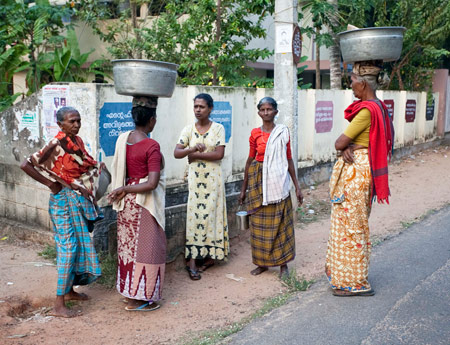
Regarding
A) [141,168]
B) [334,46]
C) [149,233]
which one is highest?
[334,46]

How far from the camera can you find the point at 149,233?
4203 mm

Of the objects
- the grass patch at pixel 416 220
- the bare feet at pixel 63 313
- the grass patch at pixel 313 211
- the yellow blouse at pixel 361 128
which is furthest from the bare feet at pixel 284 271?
the grass patch at pixel 416 220

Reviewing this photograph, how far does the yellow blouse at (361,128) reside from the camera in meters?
4.27

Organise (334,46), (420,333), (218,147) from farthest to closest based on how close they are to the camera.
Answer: (334,46) < (218,147) < (420,333)

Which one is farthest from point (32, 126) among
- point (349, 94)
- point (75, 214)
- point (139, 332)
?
point (349, 94)

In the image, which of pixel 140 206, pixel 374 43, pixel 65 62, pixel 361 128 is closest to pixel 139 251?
pixel 140 206

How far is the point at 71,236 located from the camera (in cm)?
417

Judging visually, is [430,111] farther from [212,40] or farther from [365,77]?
[365,77]

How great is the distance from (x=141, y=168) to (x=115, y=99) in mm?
1848

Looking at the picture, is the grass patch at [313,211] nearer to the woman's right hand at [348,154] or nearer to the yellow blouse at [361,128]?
the woman's right hand at [348,154]

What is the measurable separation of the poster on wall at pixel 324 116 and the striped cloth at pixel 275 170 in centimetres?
523

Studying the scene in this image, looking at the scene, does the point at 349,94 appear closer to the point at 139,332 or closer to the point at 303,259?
the point at 303,259

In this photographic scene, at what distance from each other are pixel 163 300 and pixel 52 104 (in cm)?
266

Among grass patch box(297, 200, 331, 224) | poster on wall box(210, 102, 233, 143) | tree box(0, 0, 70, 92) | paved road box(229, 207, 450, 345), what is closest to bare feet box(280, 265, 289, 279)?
paved road box(229, 207, 450, 345)
